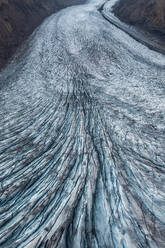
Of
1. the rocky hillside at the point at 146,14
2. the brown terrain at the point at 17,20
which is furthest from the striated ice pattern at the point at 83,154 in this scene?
the rocky hillside at the point at 146,14

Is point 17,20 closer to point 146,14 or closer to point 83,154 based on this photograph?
point 146,14

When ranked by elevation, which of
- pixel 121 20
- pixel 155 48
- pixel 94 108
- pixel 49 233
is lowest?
pixel 49 233

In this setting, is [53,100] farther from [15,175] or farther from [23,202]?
[23,202]

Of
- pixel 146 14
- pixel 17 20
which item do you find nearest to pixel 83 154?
pixel 17 20

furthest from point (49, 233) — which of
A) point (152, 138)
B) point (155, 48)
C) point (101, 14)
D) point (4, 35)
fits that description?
point (101, 14)

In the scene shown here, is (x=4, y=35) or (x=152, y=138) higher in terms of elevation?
(x=4, y=35)

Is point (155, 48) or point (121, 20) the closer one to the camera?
point (155, 48)
